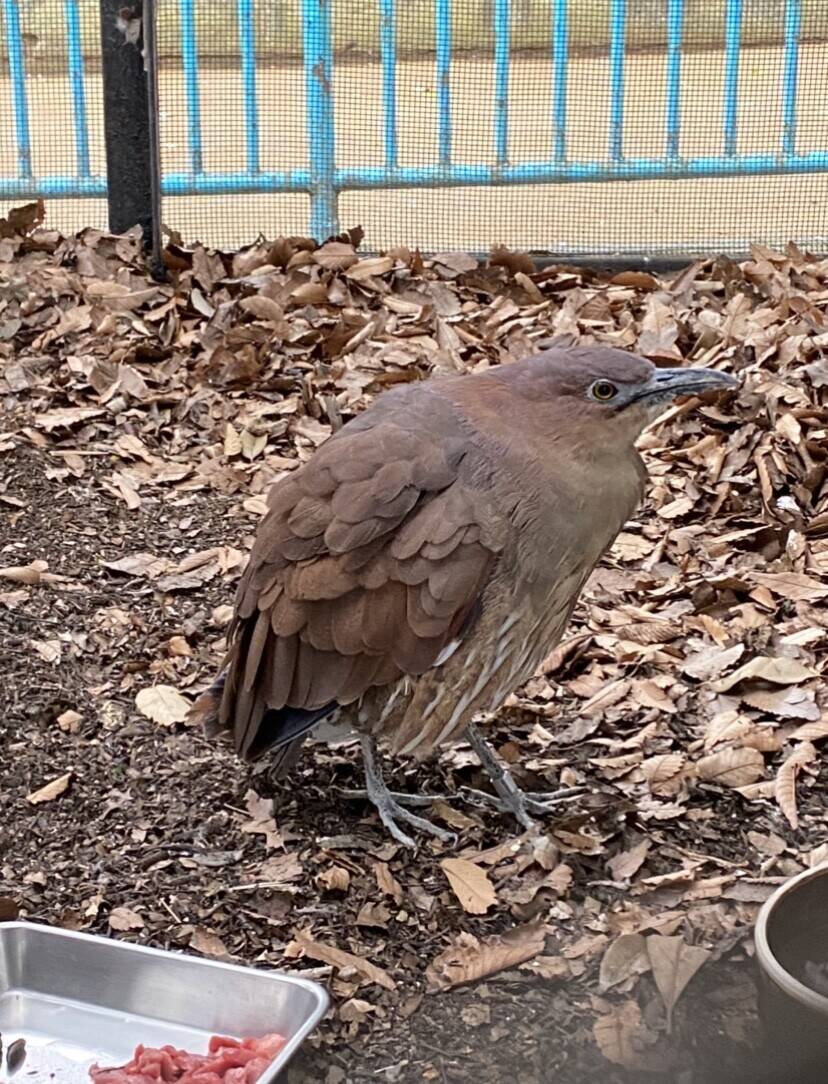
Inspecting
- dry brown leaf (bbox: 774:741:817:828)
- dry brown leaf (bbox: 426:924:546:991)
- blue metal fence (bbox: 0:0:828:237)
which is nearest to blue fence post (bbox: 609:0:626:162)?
blue metal fence (bbox: 0:0:828:237)

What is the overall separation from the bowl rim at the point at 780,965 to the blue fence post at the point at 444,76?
4447 mm

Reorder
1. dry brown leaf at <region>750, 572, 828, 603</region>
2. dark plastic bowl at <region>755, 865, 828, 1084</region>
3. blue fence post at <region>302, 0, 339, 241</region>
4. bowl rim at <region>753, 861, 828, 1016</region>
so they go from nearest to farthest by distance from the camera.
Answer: dark plastic bowl at <region>755, 865, 828, 1084</region>
bowl rim at <region>753, 861, 828, 1016</region>
dry brown leaf at <region>750, 572, 828, 603</region>
blue fence post at <region>302, 0, 339, 241</region>

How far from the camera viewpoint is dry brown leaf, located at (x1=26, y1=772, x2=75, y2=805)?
3.15m

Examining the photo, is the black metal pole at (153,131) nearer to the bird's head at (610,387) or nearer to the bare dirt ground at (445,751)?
the bare dirt ground at (445,751)

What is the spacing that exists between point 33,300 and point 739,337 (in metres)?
2.59

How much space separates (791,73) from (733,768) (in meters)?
4.07

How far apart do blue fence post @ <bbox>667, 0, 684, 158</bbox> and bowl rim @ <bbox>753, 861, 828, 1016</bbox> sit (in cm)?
450

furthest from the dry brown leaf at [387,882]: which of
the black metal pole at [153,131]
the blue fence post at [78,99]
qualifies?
the blue fence post at [78,99]

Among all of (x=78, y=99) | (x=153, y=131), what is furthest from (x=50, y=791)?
(x=78, y=99)

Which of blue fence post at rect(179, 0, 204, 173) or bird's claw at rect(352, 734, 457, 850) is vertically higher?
blue fence post at rect(179, 0, 204, 173)

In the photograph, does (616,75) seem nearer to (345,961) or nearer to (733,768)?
(733,768)

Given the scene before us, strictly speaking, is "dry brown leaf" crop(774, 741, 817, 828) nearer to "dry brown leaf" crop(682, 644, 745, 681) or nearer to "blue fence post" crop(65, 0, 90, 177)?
"dry brown leaf" crop(682, 644, 745, 681)

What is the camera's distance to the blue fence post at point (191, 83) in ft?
19.9

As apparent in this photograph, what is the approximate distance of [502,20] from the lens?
6.25m
